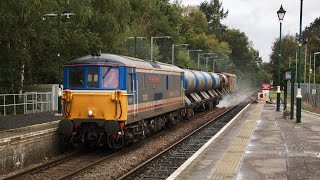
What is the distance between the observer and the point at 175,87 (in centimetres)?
2117

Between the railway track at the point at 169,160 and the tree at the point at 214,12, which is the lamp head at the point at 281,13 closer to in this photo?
the railway track at the point at 169,160

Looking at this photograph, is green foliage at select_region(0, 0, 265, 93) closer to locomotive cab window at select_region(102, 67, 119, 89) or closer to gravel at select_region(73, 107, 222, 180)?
gravel at select_region(73, 107, 222, 180)

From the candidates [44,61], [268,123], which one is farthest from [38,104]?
[268,123]

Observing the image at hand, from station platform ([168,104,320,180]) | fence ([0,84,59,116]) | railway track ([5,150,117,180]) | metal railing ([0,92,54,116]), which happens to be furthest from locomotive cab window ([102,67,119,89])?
fence ([0,84,59,116])

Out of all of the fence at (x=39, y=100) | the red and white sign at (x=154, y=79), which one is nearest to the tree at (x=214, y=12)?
the fence at (x=39, y=100)

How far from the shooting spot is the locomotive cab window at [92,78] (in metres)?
14.3

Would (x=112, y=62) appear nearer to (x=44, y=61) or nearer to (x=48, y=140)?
(x=48, y=140)

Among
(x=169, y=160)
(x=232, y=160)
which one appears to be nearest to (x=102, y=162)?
(x=169, y=160)

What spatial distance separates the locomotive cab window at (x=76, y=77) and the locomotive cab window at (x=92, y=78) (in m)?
0.25

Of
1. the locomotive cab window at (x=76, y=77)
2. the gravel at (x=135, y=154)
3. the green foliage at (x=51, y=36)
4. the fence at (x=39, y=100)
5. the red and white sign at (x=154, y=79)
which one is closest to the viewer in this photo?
the gravel at (x=135, y=154)

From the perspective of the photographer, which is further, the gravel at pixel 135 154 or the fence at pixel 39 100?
the fence at pixel 39 100

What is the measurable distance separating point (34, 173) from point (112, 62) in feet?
14.4

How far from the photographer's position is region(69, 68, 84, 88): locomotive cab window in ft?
47.8

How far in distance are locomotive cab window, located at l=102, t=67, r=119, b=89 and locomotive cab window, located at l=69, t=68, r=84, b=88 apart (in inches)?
30.9
